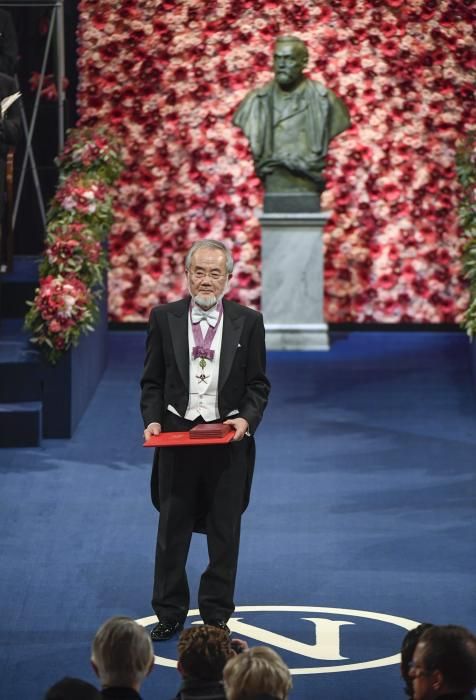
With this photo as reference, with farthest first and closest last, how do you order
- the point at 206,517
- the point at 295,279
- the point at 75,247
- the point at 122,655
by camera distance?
the point at 295,279 → the point at 75,247 → the point at 206,517 → the point at 122,655

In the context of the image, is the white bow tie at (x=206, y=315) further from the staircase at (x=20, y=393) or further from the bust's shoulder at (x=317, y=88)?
the bust's shoulder at (x=317, y=88)

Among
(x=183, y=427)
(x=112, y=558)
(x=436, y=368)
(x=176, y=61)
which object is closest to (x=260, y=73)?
(x=176, y=61)

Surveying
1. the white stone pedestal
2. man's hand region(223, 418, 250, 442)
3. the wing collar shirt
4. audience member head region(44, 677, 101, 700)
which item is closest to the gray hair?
the wing collar shirt

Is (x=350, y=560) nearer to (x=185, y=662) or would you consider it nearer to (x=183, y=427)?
(x=183, y=427)

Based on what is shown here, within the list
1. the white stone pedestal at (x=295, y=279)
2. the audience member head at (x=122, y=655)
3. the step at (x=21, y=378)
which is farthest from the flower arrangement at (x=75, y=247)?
the audience member head at (x=122, y=655)

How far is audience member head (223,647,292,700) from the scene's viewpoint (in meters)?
4.12

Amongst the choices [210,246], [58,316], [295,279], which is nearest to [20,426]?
[58,316]

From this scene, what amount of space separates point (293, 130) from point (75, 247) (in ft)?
7.98

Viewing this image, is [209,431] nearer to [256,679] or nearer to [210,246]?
[210,246]

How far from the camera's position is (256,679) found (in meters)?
4.12

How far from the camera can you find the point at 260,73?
12.4m

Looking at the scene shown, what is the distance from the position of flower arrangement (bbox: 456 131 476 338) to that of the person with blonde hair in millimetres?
5224

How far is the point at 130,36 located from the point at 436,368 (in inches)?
131

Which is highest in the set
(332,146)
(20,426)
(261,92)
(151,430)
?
(151,430)
